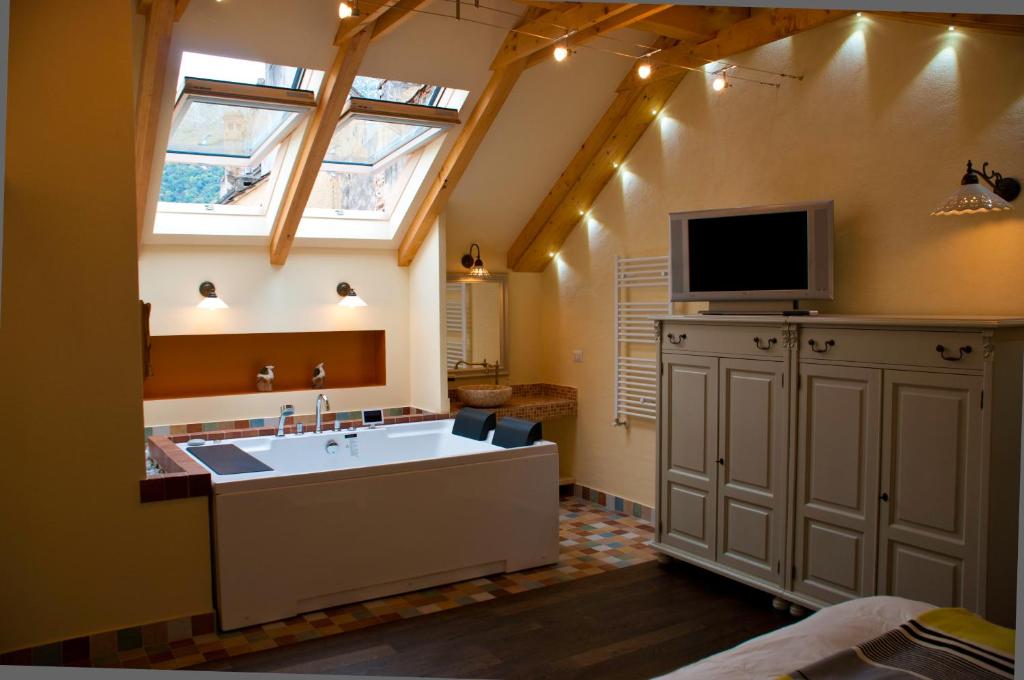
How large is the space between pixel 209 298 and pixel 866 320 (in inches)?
151

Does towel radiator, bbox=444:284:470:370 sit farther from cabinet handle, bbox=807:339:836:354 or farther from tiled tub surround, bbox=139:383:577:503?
cabinet handle, bbox=807:339:836:354

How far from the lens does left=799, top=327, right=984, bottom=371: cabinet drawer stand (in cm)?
325

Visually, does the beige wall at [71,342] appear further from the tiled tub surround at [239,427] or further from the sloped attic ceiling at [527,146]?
the sloped attic ceiling at [527,146]

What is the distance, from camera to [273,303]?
5.51 metres

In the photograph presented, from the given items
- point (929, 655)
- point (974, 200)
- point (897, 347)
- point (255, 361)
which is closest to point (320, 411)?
point (255, 361)

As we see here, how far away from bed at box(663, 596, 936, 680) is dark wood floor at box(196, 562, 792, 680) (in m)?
1.20

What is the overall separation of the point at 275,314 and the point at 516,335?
6.29 ft

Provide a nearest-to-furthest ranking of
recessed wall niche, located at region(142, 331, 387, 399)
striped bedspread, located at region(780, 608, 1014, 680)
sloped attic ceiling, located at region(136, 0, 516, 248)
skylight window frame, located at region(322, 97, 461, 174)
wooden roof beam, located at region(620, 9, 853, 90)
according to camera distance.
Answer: striped bedspread, located at region(780, 608, 1014, 680) → sloped attic ceiling, located at region(136, 0, 516, 248) → wooden roof beam, located at region(620, 9, 853, 90) → skylight window frame, located at region(322, 97, 461, 174) → recessed wall niche, located at region(142, 331, 387, 399)

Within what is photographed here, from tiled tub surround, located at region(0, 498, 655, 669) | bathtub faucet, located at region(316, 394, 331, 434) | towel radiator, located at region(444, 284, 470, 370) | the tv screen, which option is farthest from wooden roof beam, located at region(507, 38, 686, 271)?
tiled tub surround, located at region(0, 498, 655, 669)

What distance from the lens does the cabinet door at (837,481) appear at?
3623 mm

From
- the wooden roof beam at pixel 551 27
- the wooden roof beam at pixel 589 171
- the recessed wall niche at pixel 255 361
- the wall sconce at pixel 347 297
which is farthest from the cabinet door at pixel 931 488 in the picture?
the recessed wall niche at pixel 255 361

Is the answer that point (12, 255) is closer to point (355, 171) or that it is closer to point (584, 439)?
point (355, 171)

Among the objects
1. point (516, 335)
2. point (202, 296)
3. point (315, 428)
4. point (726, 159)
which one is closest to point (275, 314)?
point (202, 296)

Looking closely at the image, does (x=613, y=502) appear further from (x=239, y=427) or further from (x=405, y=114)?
(x=405, y=114)
